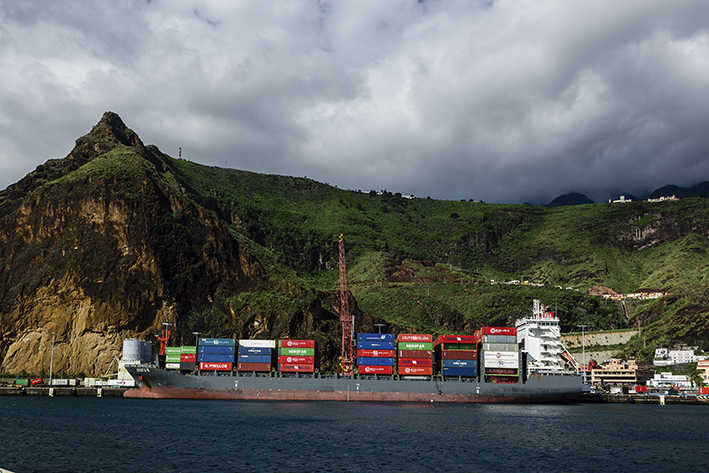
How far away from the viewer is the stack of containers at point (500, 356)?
347ft

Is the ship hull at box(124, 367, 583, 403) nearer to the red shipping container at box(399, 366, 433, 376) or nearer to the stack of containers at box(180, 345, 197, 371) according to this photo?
the red shipping container at box(399, 366, 433, 376)

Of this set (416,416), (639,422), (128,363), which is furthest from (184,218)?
(639,422)

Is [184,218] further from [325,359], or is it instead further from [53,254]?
[325,359]

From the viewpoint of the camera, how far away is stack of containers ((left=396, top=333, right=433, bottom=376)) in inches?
4195

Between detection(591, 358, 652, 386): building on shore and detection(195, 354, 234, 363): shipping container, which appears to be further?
detection(591, 358, 652, 386): building on shore

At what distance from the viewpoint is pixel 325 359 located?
147375 mm

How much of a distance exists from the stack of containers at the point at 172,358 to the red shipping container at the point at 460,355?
150 feet

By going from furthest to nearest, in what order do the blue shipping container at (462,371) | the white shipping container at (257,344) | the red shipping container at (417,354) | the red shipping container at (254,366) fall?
the white shipping container at (257,344) < the red shipping container at (254,366) < the red shipping container at (417,354) < the blue shipping container at (462,371)

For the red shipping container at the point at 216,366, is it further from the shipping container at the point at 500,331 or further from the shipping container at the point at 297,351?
the shipping container at the point at 500,331

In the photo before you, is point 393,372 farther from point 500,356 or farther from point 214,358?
point 214,358

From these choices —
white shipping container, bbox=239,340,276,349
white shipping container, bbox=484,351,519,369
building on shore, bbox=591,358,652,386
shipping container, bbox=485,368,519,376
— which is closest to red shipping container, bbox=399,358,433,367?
white shipping container, bbox=484,351,519,369

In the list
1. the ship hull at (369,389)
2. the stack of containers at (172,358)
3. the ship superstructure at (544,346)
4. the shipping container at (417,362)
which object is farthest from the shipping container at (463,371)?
the stack of containers at (172,358)

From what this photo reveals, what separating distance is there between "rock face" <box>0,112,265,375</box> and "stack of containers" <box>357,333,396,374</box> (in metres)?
54.3

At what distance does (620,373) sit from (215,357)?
126886 mm
